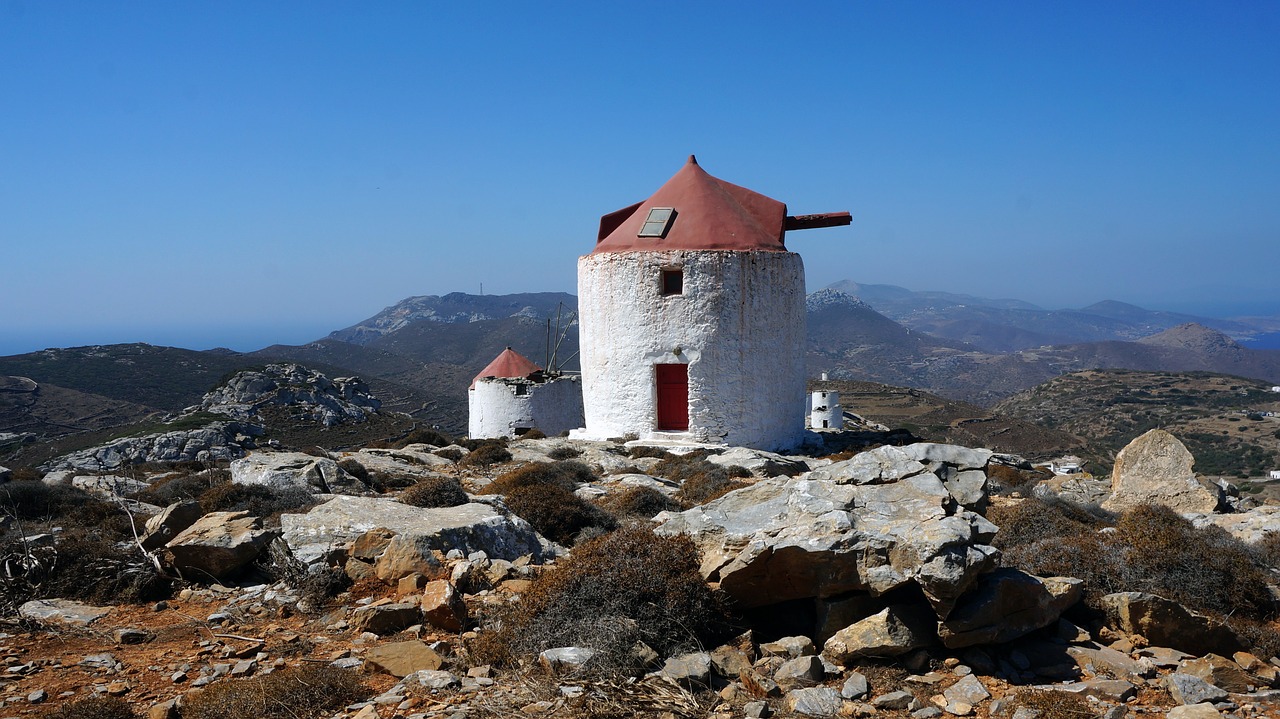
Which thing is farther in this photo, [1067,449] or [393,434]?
[1067,449]

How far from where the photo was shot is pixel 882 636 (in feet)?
15.3

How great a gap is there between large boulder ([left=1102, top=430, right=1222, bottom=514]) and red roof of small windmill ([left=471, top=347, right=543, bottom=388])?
53.3 feet

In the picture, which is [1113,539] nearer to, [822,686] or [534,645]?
[822,686]

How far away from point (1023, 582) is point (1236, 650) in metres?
1.57

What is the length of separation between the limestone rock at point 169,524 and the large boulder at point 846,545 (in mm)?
4540

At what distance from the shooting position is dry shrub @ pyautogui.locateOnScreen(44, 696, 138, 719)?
3.96 m

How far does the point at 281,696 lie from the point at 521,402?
17.8 metres

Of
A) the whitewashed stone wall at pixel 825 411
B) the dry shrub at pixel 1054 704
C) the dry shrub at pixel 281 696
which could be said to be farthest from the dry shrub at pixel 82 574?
the whitewashed stone wall at pixel 825 411

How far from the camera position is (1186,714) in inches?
163

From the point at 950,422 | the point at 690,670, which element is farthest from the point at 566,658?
the point at 950,422

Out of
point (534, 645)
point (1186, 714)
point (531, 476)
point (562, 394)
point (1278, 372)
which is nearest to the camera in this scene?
point (1186, 714)

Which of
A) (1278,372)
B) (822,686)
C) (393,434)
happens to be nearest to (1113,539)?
(822,686)

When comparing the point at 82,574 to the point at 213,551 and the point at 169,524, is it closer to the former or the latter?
the point at 169,524

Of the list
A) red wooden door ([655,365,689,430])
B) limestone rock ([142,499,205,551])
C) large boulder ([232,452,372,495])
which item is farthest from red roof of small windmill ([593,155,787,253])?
limestone rock ([142,499,205,551])
